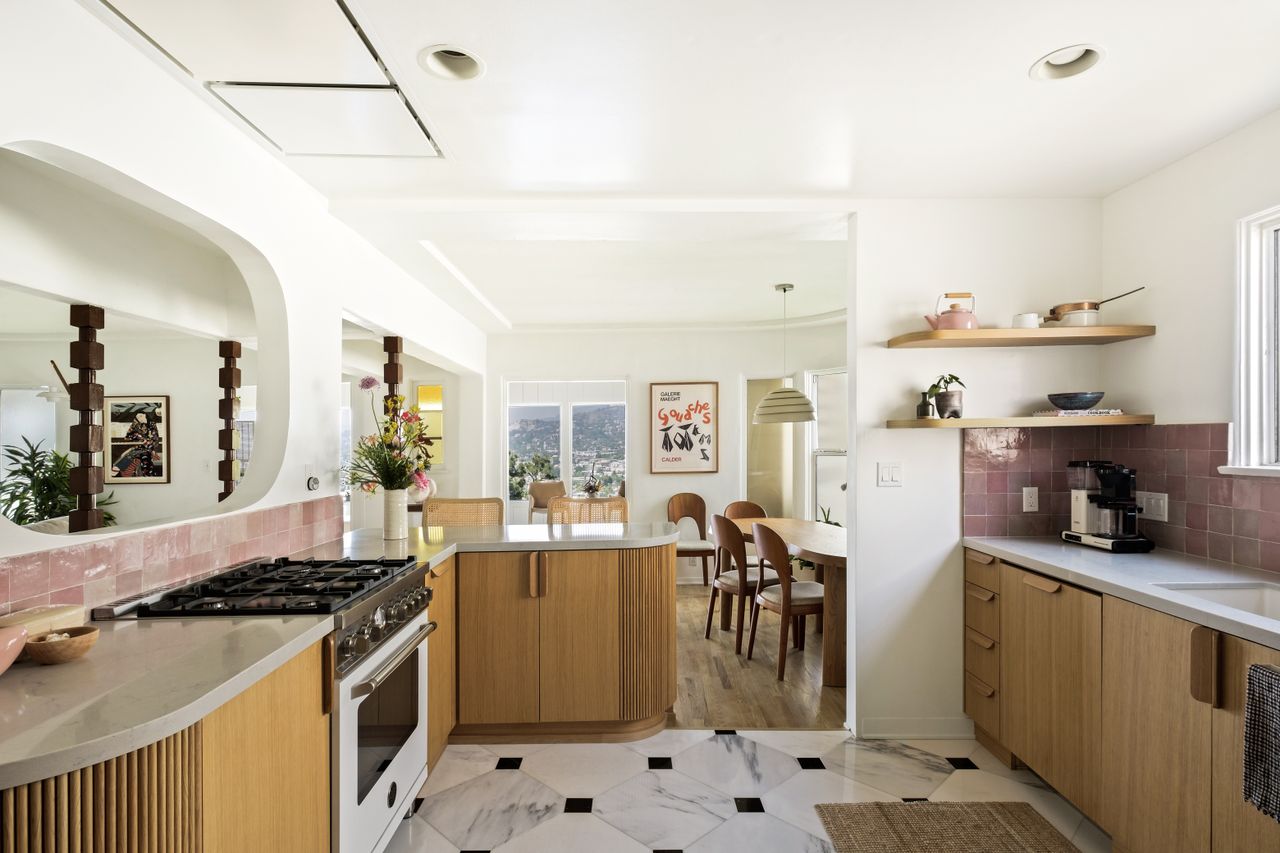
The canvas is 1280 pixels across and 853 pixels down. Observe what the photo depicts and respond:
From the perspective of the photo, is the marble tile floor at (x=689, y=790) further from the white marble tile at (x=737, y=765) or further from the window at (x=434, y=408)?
the window at (x=434, y=408)

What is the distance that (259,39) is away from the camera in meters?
1.67

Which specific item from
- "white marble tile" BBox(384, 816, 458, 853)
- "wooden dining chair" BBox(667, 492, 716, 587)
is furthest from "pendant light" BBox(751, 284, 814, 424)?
"white marble tile" BBox(384, 816, 458, 853)

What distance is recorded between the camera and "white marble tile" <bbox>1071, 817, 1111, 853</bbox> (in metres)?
2.10

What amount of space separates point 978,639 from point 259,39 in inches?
128

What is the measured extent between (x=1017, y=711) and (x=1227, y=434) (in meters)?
1.25

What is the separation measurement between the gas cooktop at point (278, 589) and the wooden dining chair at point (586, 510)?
1.73 m

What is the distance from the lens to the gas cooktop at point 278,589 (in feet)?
5.41

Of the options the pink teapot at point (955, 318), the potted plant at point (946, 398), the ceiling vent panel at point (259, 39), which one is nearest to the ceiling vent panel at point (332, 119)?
the ceiling vent panel at point (259, 39)

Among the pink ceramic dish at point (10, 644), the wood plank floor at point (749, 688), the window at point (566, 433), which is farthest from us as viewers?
the window at point (566, 433)

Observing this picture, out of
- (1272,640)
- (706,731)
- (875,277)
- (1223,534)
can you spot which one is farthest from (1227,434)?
(706,731)

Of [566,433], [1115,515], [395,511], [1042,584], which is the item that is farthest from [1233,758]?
[566,433]

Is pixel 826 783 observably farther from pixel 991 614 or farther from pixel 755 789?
pixel 991 614

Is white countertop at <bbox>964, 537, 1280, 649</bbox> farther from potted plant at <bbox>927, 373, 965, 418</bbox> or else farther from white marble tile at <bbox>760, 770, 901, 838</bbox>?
white marble tile at <bbox>760, 770, 901, 838</bbox>

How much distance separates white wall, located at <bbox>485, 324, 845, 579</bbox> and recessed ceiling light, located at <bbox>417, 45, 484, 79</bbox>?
14.8 ft
